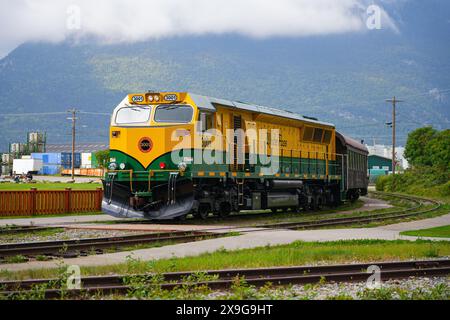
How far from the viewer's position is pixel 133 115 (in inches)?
885

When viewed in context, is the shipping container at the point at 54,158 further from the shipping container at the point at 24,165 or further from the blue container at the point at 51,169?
the shipping container at the point at 24,165

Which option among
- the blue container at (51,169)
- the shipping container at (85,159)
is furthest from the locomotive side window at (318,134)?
the shipping container at (85,159)

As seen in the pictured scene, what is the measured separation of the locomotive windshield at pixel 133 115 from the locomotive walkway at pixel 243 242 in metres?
5.68

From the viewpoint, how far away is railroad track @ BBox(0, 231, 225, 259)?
14391 mm

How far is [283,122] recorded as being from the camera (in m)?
28.5

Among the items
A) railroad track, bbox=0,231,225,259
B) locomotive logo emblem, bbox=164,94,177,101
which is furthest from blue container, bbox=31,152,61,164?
railroad track, bbox=0,231,225,259

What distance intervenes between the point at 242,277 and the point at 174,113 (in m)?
12.5

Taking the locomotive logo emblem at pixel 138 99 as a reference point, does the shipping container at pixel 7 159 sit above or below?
above

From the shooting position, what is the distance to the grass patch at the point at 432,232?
1883 cm

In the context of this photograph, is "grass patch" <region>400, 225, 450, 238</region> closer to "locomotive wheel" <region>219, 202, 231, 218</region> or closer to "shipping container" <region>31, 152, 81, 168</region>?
"locomotive wheel" <region>219, 202, 231, 218</region>

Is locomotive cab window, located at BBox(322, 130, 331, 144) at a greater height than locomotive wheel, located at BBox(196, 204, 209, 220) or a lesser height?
greater

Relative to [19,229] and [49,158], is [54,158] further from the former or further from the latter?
[19,229]

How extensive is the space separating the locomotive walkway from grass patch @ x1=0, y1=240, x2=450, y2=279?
1.98 feet
